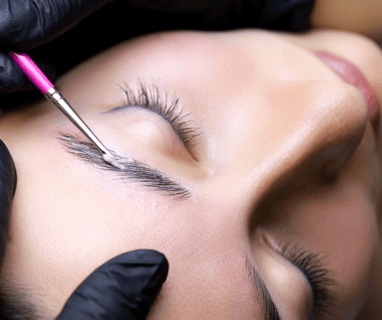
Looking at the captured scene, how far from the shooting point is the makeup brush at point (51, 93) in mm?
518

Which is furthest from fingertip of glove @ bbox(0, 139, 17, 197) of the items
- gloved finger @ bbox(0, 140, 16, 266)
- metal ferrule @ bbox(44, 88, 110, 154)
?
metal ferrule @ bbox(44, 88, 110, 154)

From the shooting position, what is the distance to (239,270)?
1.64 feet

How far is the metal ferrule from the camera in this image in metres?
0.51

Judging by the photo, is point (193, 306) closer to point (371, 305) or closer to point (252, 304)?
point (252, 304)

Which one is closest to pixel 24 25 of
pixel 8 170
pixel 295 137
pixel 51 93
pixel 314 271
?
pixel 51 93

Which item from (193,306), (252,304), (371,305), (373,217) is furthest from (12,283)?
(371,305)

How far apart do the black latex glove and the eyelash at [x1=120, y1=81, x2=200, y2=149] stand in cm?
22

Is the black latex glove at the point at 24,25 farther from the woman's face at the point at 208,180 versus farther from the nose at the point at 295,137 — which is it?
the nose at the point at 295,137

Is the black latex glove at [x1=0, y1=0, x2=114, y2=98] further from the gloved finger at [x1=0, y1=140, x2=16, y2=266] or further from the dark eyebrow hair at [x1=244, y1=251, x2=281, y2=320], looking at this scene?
the dark eyebrow hair at [x1=244, y1=251, x2=281, y2=320]

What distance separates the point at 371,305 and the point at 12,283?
101 centimetres

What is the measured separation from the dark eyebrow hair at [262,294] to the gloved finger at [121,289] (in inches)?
6.2

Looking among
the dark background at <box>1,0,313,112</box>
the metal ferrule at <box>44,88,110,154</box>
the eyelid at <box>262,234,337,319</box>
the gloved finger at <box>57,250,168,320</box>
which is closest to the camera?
the gloved finger at <box>57,250,168,320</box>

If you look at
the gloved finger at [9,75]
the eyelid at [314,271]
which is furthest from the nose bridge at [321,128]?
the gloved finger at [9,75]

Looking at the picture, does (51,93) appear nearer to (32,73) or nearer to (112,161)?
(32,73)
